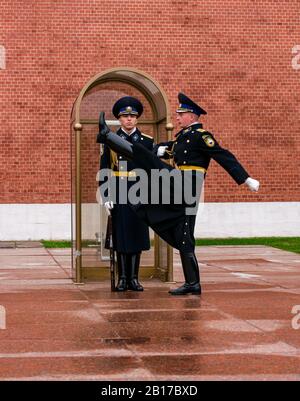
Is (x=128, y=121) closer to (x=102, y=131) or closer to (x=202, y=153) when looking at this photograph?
(x=102, y=131)

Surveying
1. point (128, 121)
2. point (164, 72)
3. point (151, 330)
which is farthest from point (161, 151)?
point (164, 72)

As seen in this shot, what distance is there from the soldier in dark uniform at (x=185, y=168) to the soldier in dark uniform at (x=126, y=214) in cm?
53

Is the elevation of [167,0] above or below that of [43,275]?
above

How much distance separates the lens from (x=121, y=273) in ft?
33.0

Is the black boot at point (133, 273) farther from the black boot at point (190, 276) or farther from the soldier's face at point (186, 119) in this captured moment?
the soldier's face at point (186, 119)

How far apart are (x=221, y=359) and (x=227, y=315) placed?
6.68 feet

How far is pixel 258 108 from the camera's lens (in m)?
20.3

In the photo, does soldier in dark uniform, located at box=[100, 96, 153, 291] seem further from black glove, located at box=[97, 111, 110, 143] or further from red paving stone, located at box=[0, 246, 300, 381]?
black glove, located at box=[97, 111, 110, 143]

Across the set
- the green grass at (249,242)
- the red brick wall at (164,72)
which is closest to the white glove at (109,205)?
the green grass at (249,242)

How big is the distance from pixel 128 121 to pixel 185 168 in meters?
0.92

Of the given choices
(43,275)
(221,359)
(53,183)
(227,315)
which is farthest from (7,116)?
(221,359)

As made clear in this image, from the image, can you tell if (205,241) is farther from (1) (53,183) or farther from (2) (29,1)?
(2) (29,1)

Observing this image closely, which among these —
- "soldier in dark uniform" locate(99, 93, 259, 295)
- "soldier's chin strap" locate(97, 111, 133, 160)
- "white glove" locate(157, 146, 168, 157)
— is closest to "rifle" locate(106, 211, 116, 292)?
"soldier in dark uniform" locate(99, 93, 259, 295)

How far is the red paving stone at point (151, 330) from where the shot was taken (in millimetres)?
5621
